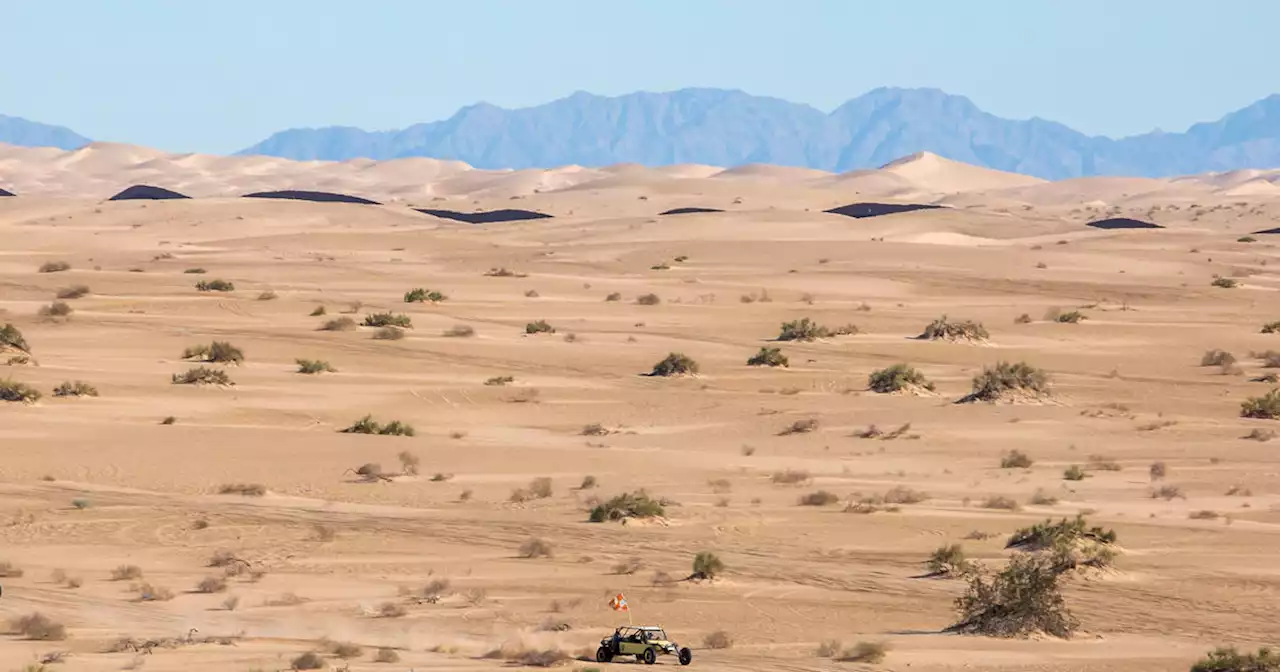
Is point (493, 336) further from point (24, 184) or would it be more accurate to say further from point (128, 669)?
point (24, 184)

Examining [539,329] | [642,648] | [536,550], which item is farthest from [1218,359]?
[642,648]

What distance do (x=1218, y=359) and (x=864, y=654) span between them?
95.9ft

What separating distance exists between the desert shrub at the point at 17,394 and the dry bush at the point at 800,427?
467 inches

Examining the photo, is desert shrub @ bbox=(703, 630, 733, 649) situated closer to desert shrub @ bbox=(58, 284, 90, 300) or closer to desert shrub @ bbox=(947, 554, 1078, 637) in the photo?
desert shrub @ bbox=(947, 554, 1078, 637)

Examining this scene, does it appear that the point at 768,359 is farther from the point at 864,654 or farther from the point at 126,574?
the point at 864,654

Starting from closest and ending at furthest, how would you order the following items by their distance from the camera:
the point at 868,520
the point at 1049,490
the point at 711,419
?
the point at 868,520, the point at 1049,490, the point at 711,419

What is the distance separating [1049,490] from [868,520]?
149 inches

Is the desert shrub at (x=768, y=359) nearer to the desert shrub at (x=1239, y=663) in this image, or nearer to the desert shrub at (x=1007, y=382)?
the desert shrub at (x=1007, y=382)

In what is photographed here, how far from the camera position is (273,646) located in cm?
1580

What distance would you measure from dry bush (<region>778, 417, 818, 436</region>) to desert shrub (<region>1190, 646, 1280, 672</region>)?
17.0 metres

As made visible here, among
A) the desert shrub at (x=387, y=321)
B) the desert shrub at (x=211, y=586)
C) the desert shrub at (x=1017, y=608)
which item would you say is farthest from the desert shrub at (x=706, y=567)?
the desert shrub at (x=387, y=321)

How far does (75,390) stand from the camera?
109 feet

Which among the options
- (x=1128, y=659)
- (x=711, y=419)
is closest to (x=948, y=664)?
(x=1128, y=659)

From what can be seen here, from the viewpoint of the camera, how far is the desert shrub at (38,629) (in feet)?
52.3
